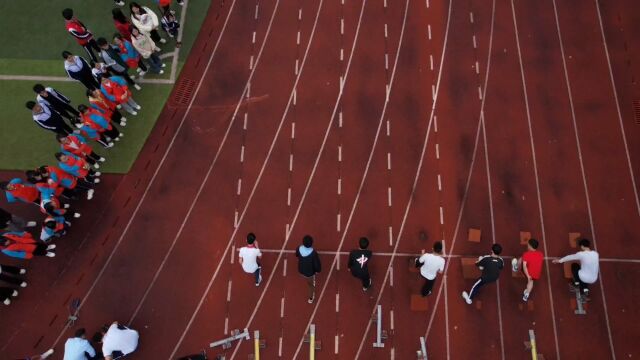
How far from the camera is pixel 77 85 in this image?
12.3 m

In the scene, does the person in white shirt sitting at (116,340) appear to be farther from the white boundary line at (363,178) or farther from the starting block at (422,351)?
the starting block at (422,351)

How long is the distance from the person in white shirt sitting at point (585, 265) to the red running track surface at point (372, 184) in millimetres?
591

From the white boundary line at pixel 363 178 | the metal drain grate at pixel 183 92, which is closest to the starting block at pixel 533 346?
the white boundary line at pixel 363 178

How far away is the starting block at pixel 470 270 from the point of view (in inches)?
400

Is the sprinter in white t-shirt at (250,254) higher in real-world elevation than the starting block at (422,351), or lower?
higher

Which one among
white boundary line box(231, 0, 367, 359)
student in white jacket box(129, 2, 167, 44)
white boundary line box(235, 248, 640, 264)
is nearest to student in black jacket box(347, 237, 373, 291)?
white boundary line box(235, 248, 640, 264)

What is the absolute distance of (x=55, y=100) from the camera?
34.6 ft

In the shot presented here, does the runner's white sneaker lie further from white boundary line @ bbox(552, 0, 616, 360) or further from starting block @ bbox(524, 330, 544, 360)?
white boundary line @ bbox(552, 0, 616, 360)

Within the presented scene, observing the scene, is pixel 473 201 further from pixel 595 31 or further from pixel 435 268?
pixel 595 31

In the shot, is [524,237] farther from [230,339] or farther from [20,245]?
[20,245]

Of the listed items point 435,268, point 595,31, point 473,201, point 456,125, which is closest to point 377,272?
point 435,268

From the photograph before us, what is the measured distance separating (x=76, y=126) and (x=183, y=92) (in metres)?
2.78

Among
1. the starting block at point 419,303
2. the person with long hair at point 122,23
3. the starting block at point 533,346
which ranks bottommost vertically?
the starting block at point 533,346

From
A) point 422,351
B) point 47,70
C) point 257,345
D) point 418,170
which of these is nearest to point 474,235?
point 418,170
